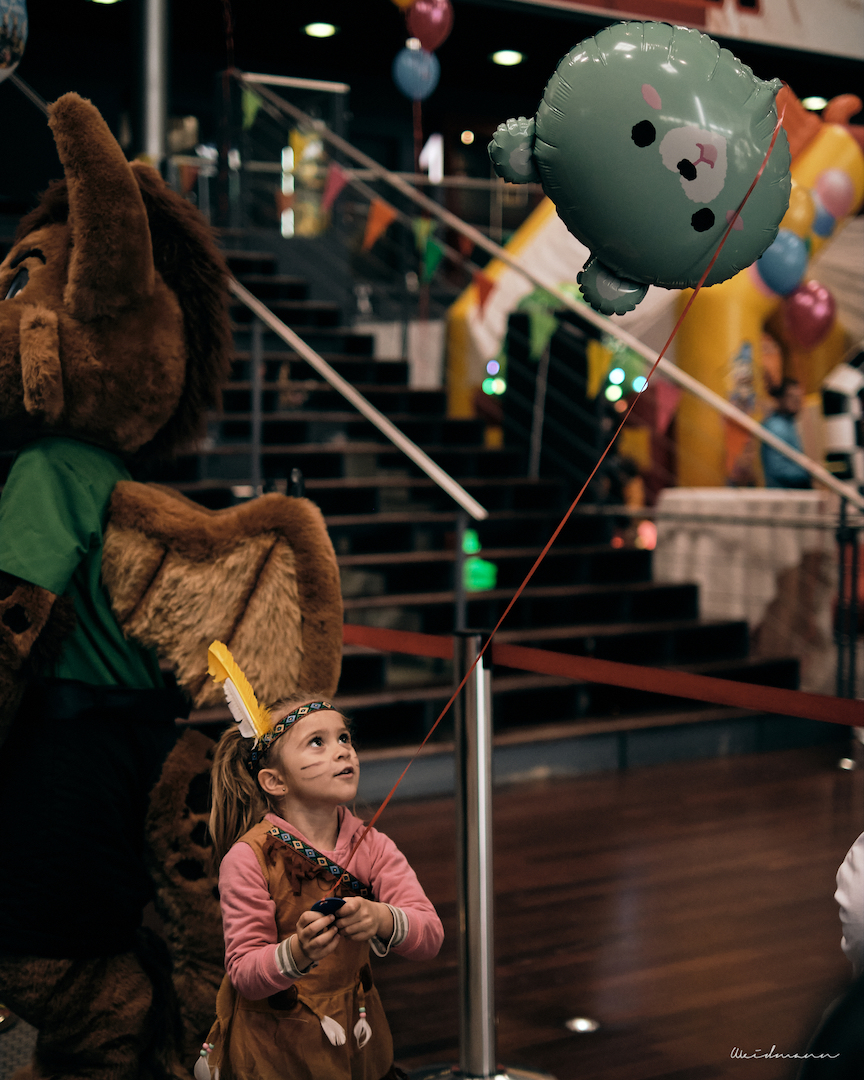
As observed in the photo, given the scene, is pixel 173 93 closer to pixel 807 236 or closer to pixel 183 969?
pixel 807 236

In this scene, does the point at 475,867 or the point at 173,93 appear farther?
the point at 173,93

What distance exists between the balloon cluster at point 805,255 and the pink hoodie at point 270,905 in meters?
4.70

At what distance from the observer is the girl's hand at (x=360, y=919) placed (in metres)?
1.28

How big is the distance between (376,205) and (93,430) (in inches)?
190

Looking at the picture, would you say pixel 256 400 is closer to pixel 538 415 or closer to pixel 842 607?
pixel 538 415

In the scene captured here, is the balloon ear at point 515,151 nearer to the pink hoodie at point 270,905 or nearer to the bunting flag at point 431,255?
the pink hoodie at point 270,905

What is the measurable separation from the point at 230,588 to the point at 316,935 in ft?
2.12

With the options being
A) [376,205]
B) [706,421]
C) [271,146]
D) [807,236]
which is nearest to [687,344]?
[706,421]

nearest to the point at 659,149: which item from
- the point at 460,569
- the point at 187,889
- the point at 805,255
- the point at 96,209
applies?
the point at 96,209

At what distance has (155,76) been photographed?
630 centimetres

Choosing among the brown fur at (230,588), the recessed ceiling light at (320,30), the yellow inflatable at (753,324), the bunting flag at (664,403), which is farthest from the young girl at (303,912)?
the recessed ceiling light at (320,30)

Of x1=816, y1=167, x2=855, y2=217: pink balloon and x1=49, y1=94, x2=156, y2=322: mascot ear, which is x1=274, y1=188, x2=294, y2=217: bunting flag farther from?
x1=49, y1=94, x2=156, y2=322: mascot ear

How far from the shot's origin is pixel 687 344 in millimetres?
7121

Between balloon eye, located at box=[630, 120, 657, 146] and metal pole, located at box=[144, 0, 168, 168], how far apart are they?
17.4 feet
